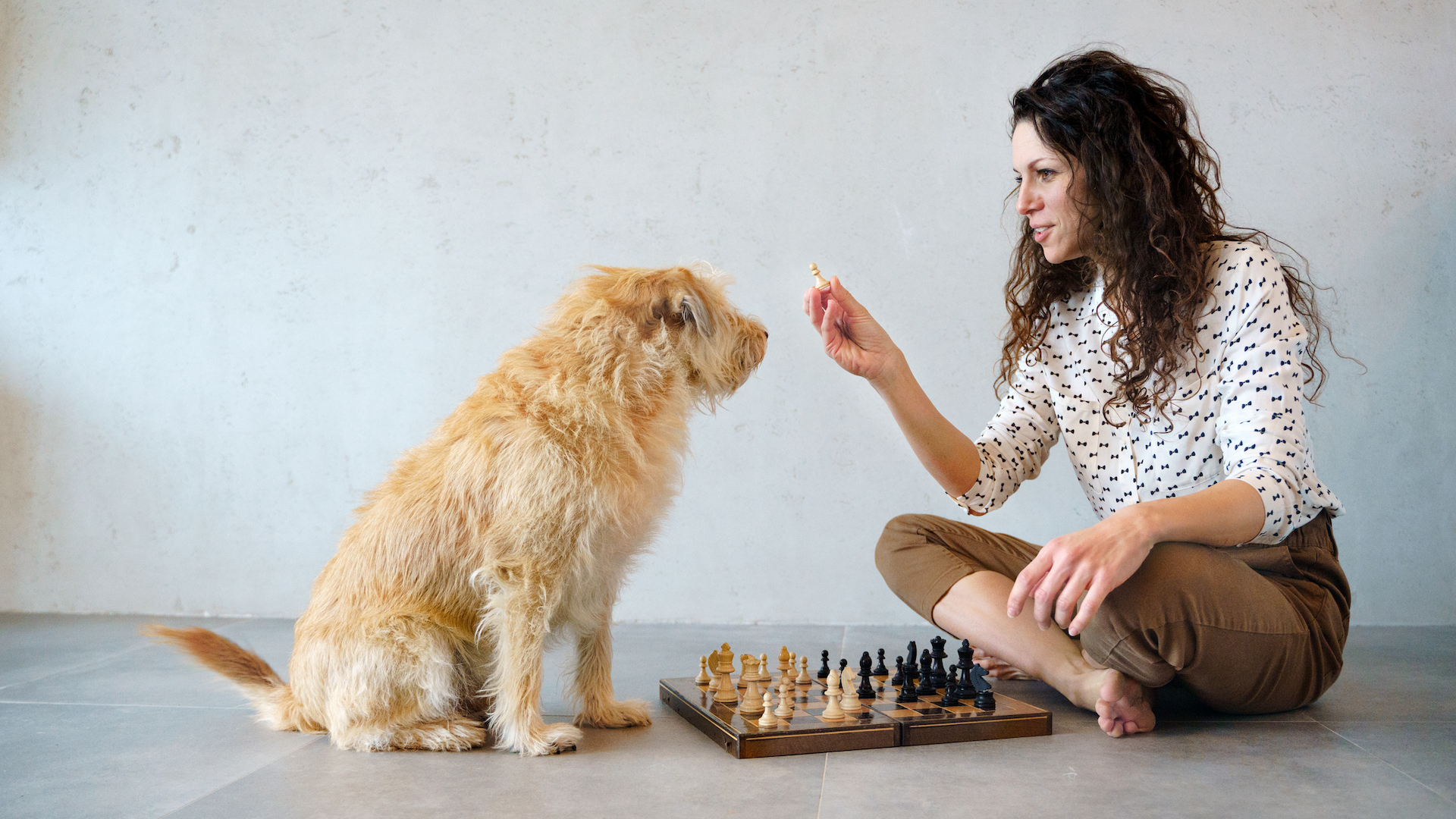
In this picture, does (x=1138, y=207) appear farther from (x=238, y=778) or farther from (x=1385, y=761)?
(x=238, y=778)

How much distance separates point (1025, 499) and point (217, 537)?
3.26m

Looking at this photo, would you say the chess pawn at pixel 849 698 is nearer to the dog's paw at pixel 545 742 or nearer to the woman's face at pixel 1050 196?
the dog's paw at pixel 545 742

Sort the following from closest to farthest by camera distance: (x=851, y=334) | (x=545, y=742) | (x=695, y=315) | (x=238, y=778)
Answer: (x=238, y=778), (x=545, y=742), (x=695, y=315), (x=851, y=334)

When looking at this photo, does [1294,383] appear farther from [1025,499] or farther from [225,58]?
[225,58]

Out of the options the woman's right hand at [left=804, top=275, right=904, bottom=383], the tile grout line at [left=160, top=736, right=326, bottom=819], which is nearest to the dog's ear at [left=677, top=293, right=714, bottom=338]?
the woman's right hand at [left=804, top=275, right=904, bottom=383]

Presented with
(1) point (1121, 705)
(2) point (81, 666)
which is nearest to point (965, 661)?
(1) point (1121, 705)

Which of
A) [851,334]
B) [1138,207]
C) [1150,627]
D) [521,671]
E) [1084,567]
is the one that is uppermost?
[1138,207]

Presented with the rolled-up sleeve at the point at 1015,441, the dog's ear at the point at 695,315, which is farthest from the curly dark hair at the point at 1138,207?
the dog's ear at the point at 695,315

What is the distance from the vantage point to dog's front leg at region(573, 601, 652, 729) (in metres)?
2.18

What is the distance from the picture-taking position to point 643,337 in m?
2.05

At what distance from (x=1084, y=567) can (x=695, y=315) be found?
0.91 metres

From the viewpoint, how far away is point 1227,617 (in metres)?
1.90

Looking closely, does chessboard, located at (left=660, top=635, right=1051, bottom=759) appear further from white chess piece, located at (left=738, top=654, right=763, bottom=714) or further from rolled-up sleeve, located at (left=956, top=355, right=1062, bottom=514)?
rolled-up sleeve, located at (left=956, top=355, right=1062, bottom=514)

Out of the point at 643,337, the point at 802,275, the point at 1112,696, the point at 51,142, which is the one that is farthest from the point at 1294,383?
the point at 51,142
